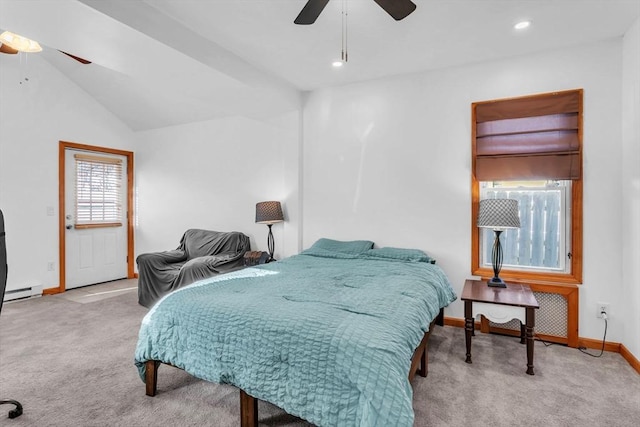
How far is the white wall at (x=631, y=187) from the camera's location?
2.51 m

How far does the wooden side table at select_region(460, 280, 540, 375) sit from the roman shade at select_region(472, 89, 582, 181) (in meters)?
1.10

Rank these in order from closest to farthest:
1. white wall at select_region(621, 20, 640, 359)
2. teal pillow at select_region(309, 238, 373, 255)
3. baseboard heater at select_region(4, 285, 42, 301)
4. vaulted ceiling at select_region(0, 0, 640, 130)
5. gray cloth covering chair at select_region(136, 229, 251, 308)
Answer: vaulted ceiling at select_region(0, 0, 640, 130), white wall at select_region(621, 20, 640, 359), teal pillow at select_region(309, 238, 373, 255), gray cloth covering chair at select_region(136, 229, 251, 308), baseboard heater at select_region(4, 285, 42, 301)

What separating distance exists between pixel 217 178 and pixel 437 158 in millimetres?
3098

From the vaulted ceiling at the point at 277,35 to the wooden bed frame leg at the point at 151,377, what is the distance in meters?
2.19

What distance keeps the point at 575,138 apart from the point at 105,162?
611 centimetres

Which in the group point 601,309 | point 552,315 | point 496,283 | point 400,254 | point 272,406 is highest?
point 400,254

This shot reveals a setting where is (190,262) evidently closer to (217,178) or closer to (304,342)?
(217,178)

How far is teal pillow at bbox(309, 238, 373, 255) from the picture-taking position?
11.9 ft

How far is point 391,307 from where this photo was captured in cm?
183

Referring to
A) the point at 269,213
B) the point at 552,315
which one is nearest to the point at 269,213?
the point at 269,213

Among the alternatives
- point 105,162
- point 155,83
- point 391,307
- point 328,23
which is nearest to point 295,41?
point 328,23

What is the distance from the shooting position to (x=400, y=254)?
333 centimetres

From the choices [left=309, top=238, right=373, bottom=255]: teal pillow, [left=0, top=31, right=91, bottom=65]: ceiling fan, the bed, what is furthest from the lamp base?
[left=0, top=31, right=91, bottom=65]: ceiling fan

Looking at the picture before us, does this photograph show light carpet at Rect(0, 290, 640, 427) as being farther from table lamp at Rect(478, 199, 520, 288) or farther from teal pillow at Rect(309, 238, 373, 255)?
teal pillow at Rect(309, 238, 373, 255)
